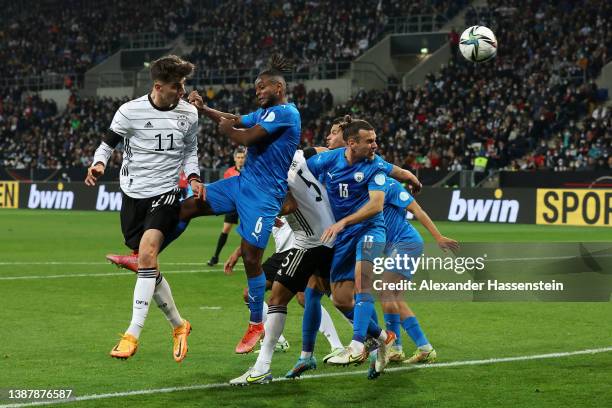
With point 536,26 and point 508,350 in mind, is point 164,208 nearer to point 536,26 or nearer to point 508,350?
point 508,350

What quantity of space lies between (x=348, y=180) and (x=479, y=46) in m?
8.09

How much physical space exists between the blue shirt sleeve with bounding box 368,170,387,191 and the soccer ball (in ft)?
25.2

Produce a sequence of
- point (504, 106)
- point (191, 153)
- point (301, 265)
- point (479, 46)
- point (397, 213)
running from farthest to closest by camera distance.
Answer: point (504, 106)
point (479, 46)
point (397, 213)
point (191, 153)
point (301, 265)

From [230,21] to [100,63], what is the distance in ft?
26.1

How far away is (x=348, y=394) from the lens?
7629 mm

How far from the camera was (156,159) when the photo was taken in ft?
29.0

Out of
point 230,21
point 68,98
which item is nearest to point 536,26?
point 230,21

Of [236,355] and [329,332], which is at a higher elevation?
[329,332]

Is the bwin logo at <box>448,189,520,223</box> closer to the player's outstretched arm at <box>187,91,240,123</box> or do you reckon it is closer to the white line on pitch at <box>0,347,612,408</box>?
the white line on pitch at <box>0,347,612,408</box>

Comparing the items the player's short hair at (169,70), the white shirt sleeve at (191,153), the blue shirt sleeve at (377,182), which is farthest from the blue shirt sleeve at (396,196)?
the player's short hair at (169,70)

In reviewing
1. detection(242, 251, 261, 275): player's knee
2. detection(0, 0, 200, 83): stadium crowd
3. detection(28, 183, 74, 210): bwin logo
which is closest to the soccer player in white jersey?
detection(242, 251, 261, 275): player's knee

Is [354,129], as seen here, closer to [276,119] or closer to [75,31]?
[276,119]

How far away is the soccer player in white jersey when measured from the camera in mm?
8688

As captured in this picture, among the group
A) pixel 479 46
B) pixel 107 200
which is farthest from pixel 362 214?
pixel 107 200
